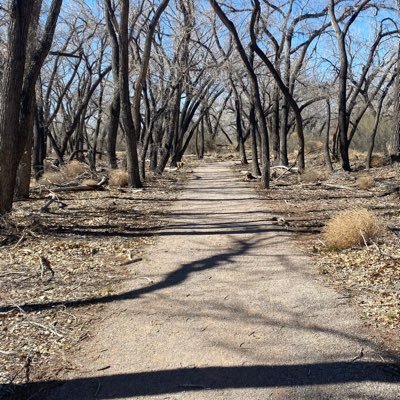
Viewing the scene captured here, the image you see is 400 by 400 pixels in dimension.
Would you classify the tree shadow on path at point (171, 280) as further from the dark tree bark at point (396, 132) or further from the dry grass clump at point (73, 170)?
the dry grass clump at point (73, 170)

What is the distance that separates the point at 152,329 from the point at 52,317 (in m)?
1.02

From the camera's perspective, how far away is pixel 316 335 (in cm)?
446

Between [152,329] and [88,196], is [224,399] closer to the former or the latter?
[152,329]

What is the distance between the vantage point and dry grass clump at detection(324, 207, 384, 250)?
283 inches

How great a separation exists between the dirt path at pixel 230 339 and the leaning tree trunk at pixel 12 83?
3.10 metres

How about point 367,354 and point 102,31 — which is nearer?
point 367,354

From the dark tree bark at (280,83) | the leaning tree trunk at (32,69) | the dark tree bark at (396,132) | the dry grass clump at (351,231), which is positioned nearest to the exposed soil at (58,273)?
the leaning tree trunk at (32,69)

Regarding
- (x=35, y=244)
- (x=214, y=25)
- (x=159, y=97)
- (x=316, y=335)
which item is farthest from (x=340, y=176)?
(x=316, y=335)

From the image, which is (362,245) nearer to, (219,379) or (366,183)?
(219,379)

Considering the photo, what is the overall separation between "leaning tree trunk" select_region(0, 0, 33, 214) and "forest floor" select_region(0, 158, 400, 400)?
1.15 meters

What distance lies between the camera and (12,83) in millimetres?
8477

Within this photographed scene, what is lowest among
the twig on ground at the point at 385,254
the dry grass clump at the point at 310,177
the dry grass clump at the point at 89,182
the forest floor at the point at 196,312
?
the forest floor at the point at 196,312

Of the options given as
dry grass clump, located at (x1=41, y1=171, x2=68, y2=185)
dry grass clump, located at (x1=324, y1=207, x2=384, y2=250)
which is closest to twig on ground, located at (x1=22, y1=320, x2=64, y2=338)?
dry grass clump, located at (x1=324, y1=207, x2=384, y2=250)

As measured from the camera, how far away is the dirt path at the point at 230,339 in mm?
3652
